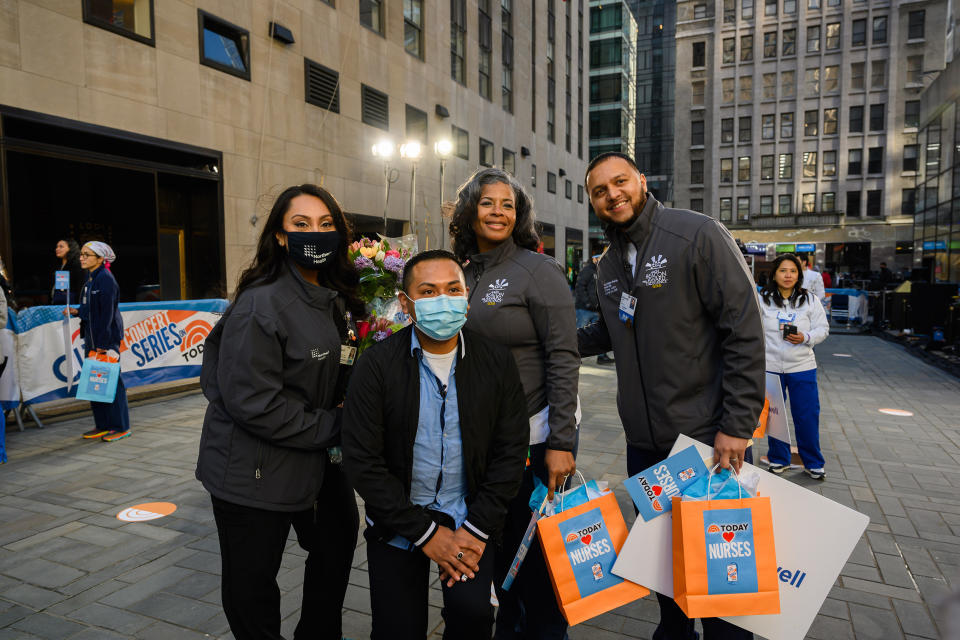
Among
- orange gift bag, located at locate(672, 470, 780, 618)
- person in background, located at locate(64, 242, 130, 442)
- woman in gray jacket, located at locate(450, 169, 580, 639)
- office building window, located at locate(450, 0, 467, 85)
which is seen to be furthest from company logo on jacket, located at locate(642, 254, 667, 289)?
office building window, located at locate(450, 0, 467, 85)

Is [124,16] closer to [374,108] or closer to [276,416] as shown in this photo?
[374,108]

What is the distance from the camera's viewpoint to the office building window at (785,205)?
177 feet

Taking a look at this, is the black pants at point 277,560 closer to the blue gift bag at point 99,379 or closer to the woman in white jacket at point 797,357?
the woman in white jacket at point 797,357

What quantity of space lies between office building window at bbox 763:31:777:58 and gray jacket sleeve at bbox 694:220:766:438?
2462 inches

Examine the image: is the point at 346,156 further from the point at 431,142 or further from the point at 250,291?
the point at 250,291

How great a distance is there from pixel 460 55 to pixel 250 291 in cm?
2319

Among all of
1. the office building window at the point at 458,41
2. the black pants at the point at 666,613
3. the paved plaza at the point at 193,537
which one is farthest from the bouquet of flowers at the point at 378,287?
the office building window at the point at 458,41

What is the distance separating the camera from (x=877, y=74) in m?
50.8

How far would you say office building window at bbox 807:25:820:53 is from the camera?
2066 inches

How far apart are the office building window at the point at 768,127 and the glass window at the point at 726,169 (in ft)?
11.3

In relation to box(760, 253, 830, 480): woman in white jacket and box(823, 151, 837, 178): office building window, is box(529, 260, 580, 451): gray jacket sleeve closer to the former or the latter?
box(760, 253, 830, 480): woman in white jacket

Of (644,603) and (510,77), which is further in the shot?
(510,77)

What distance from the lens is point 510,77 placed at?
91.0 ft

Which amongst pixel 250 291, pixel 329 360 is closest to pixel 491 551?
pixel 329 360
